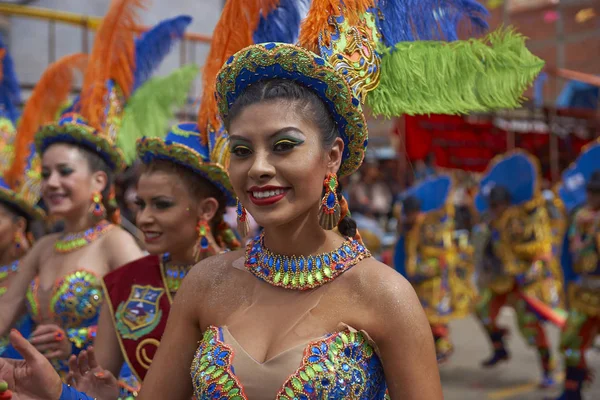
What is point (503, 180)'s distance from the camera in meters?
7.76

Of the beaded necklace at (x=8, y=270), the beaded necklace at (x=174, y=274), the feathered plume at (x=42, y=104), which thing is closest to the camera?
the beaded necklace at (x=174, y=274)

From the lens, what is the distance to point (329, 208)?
1.81 m

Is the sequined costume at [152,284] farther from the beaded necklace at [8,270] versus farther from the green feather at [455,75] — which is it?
the beaded necklace at [8,270]

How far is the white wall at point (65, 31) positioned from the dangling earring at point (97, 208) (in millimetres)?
4017

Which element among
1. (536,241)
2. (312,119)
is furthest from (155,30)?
(536,241)

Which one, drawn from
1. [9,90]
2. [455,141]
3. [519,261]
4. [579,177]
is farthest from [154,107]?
[455,141]

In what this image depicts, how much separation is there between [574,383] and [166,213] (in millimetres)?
4307

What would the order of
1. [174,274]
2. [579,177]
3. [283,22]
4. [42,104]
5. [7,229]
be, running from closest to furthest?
[283,22]
[174,274]
[7,229]
[42,104]
[579,177]

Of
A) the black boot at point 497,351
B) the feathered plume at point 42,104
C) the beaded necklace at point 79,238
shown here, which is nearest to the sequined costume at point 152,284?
the beaded necklace at point 79,238

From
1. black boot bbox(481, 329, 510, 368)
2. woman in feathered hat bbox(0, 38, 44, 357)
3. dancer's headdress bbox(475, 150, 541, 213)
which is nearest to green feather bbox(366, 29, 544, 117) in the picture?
woman in feathered hat bbox(0, 38, 44, 357)

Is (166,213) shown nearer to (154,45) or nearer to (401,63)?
(401,63)

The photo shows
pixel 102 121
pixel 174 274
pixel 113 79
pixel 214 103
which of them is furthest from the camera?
pixel 113 79

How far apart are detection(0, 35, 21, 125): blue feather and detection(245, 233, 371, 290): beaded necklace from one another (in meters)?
4.31

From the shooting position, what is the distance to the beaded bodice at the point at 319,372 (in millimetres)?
1696
